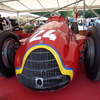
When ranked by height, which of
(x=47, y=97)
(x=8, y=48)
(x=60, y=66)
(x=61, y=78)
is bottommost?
(x=47, y=97)

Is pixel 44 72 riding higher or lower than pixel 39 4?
lower

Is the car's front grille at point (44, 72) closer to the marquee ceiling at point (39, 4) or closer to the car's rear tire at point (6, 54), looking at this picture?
the car's rear tire at point (6, 54)

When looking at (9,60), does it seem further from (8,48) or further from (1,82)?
(1,82)

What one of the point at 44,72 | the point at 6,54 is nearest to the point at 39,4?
the point at 6,54

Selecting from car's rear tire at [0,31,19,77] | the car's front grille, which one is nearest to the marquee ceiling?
car's rear tire at [0,31,19,77]

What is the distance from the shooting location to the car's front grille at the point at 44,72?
103 cm

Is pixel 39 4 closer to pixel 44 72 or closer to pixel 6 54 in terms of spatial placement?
pixel 6 54

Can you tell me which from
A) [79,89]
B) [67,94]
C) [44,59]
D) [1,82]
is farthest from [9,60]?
[79,89]

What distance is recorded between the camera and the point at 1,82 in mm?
1497

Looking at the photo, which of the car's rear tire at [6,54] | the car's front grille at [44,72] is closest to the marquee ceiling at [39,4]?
the car's rear tire at [6,54]

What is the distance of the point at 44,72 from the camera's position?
103cm

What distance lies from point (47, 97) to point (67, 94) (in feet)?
0.76

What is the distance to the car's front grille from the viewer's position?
103 centimetres

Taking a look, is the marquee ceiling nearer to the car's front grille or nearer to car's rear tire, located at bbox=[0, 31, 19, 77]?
car's rear tire, located at bbox=[0, 31, 19, 77]
